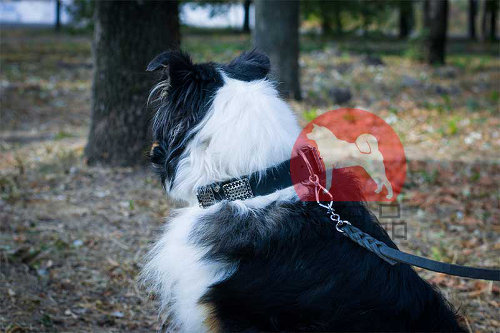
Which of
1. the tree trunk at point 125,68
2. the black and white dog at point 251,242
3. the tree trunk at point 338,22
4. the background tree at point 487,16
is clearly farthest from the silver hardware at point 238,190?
the background tree at point 487,16

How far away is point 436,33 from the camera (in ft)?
41.2

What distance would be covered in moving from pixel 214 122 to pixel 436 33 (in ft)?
38.9

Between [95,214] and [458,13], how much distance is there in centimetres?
4413

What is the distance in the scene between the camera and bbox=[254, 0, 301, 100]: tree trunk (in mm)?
8102

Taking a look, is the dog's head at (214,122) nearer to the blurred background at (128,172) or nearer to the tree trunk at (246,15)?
the blurred background at (128,172)

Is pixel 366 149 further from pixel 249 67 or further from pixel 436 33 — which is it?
pixel 436 33

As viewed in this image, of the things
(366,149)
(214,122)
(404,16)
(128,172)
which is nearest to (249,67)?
(214,122)

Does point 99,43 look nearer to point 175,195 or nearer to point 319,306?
point 175,195

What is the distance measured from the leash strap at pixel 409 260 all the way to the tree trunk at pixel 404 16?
20.7m

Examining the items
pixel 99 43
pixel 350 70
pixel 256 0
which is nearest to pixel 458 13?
pixel 350 70

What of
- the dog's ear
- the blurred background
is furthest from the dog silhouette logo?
the dog's ear

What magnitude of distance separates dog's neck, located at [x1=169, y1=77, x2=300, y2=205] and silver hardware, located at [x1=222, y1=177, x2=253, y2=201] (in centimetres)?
3

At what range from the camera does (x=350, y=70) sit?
1144cm

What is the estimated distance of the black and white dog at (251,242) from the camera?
77.9 inches
